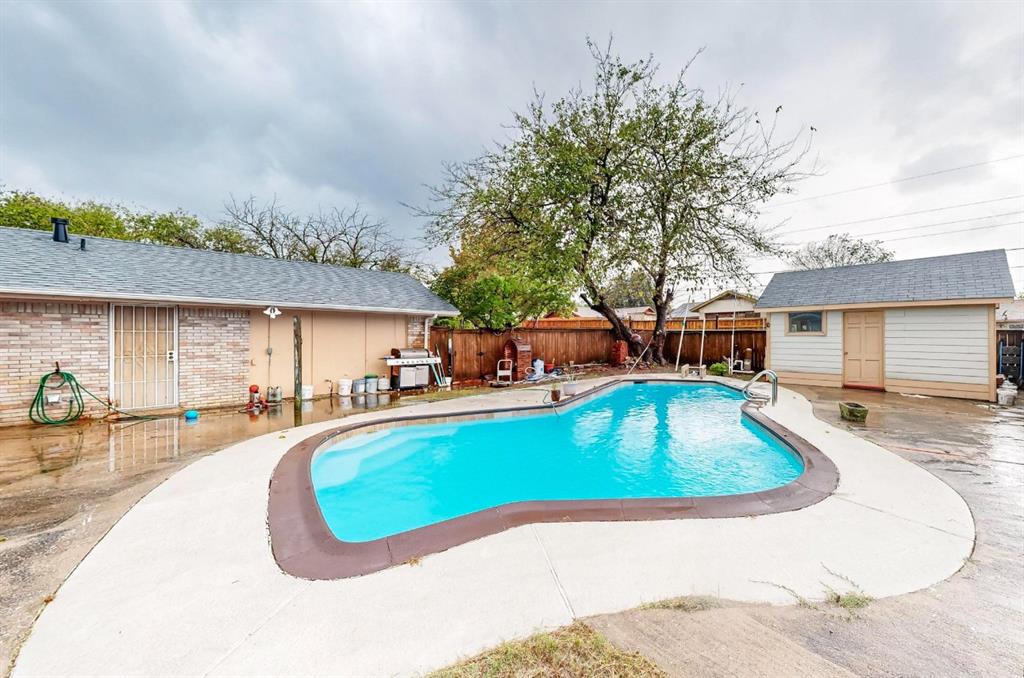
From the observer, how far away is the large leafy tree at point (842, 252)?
25.8 meters

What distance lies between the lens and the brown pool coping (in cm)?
258

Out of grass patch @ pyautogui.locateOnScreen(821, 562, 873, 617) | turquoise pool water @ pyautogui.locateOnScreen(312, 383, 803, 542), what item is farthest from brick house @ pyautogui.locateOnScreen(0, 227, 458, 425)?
grass patch @ pyautogui.locateOnScreen(821, 562, 873, 617)

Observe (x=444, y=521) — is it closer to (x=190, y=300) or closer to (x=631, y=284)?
(x=190, y=300)

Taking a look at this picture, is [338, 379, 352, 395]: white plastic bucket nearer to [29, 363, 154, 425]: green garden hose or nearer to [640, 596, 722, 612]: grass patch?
[29, 363, 154, 425]: green garden hose

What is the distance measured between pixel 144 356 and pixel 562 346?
37.8ft

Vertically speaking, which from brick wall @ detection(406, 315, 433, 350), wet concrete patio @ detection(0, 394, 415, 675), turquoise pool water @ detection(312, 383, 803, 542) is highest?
brick wall @ detection(406, 315, 433, 350)

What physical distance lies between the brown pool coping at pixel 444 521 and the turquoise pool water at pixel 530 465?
555 millimetres

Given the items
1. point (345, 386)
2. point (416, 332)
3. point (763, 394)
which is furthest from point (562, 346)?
point (345, 386)

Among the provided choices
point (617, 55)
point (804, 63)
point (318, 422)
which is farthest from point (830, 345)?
point (318, 422)

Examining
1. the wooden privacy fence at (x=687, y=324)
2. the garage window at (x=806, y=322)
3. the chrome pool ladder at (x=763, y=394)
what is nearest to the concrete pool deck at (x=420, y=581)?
the chrome pool ladder at (x=763, y=394)

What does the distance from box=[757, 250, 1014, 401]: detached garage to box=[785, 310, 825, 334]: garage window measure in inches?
0.9

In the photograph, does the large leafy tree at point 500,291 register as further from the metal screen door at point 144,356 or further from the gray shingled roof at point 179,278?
the metal screen door at point 144,356

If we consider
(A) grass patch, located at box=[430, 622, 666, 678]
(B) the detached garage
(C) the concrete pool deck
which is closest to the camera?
(A) grass patch, located at box=[430, 622, 666, 678]

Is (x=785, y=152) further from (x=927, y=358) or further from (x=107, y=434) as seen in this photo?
(x=107, y=434)
